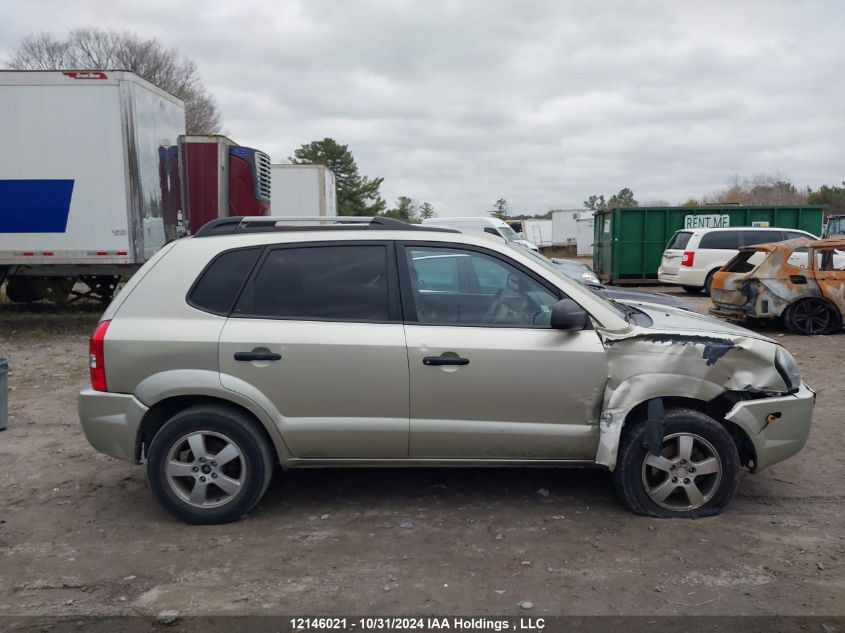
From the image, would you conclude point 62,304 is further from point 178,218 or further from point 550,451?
point 550,451

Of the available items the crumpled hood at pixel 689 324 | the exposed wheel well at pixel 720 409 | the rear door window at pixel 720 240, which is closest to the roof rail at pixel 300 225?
the crumpled hood at pixel 689 324

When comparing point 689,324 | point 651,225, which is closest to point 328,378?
point 689,324

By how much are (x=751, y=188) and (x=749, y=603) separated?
7663 centimetres

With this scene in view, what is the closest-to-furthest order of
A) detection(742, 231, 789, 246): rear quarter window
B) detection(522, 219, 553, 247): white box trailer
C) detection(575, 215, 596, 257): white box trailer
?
1. detection(742, 231, 789, 246): rear quarter window
2. detection(575, 215, 596, 257): white box trailer
3. detection(522, 219, 553, 247): white box trailer

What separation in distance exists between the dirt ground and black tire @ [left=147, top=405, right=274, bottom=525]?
130 millimetres

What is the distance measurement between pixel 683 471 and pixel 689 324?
928 millimetres

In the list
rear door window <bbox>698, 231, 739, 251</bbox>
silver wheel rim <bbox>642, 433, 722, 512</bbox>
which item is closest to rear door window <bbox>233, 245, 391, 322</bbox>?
silver wheel rim <bbox>642, 433, 722, 512</bbox>

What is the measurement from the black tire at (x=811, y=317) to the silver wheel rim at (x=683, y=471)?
7.93 metres

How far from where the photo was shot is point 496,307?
4.40m

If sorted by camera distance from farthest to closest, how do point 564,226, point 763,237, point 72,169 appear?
point 564,226 → point 763,237 → point 72,169

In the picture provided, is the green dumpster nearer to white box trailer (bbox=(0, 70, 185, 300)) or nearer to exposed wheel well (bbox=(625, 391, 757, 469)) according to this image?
white box trailer (bbox=(0, 70, 185, 300))

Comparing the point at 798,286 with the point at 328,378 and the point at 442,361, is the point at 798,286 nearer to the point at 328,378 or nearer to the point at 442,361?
the point at 442,361

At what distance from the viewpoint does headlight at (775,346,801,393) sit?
4398 mm

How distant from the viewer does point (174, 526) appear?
4434 millimetres
